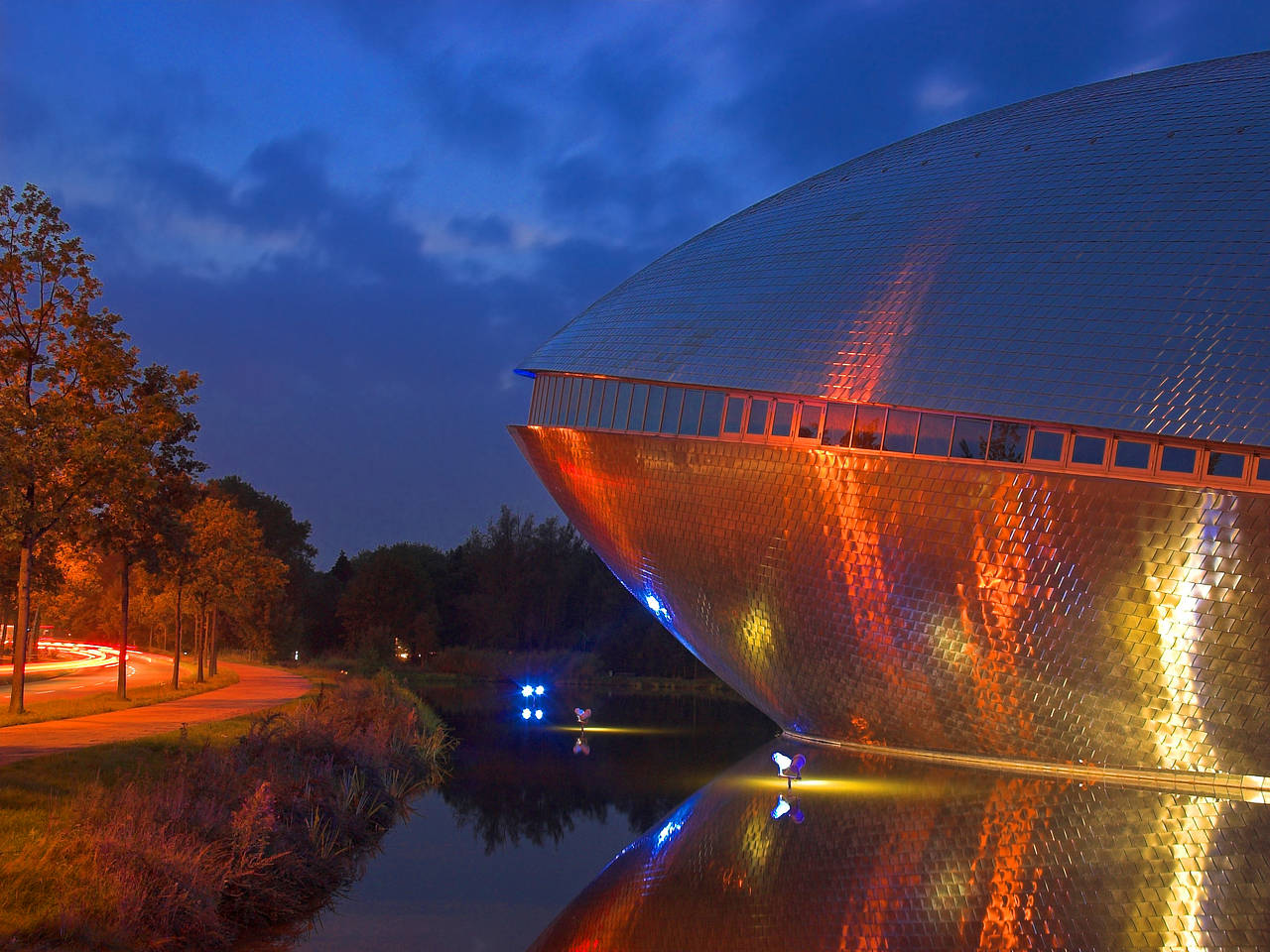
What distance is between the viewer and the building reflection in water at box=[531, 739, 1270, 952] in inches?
527

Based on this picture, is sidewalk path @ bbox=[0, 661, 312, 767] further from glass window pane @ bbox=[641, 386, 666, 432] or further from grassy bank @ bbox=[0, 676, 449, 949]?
glass window pane @ bbox=[641, 386, 666, 432]

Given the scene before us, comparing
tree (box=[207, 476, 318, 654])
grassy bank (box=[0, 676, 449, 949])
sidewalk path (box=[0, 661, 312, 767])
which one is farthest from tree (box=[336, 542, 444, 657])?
grassy bank (box=[0, 676, 449, 949])

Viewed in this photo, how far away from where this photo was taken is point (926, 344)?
2597 centimetres

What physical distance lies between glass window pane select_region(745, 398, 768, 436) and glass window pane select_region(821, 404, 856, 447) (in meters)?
1.51

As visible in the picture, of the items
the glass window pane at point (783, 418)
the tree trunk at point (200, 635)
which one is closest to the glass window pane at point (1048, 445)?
the glass window pane at point (783, 418)

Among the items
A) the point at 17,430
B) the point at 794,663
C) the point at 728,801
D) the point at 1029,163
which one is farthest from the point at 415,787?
the point at 1029,163

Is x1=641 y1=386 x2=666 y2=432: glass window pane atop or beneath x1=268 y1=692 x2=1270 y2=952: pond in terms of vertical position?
atop

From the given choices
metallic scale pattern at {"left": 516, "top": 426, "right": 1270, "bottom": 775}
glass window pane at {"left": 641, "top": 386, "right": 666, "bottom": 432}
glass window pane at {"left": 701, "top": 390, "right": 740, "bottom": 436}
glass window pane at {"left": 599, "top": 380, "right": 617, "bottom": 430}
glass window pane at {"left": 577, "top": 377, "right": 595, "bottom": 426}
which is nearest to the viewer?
metallic scale pattern at {"left": 516, "top": 426, "right": 1270, "bottom": 775}

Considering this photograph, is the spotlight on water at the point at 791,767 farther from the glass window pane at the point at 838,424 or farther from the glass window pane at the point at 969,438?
the glass window pane at the point at 969,438

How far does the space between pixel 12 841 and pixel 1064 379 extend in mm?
18901

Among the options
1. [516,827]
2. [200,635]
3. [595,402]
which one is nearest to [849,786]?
[516,827]

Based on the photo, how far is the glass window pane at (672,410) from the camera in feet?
95.8

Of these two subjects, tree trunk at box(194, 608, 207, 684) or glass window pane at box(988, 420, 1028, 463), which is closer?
glass window pane at box(988, 420, 1028, 463)

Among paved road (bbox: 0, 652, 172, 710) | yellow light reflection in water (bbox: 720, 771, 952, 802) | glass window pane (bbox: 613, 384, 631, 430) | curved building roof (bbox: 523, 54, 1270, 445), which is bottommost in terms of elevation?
paved road (bbox: 0, 652, 172, 710)
